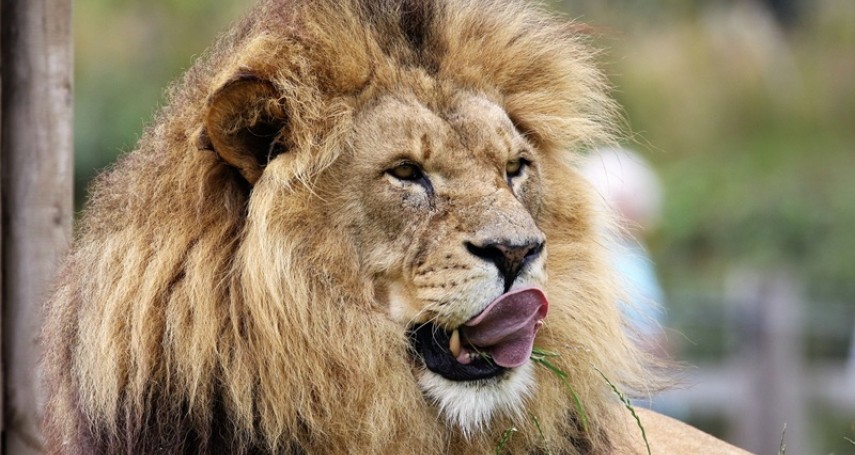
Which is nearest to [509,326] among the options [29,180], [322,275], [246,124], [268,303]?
[322,275]

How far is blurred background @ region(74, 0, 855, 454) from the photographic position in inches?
403

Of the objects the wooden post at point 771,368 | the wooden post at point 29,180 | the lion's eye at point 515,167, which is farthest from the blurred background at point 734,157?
the lion's eye at point 515,167

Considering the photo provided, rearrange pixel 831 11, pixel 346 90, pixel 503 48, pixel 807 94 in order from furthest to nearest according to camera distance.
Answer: pixel 831 11, pixel 807 94, pixel 503 48, pixel 346 90

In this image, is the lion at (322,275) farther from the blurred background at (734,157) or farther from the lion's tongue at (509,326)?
the blurred background at (734,157)

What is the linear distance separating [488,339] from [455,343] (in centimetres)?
8

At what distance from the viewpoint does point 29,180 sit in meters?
4.41

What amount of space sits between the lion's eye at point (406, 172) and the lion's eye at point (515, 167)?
28cm

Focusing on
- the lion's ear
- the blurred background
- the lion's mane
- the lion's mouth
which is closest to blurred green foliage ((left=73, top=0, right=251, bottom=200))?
the blurred background

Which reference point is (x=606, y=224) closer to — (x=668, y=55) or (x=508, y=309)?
(x=508, y=309)

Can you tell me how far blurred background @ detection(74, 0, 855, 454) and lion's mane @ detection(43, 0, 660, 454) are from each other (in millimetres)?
6077

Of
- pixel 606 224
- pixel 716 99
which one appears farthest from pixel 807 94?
pixel 606 224

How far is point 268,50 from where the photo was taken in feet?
11.7

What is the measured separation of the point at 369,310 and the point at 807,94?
17.6m

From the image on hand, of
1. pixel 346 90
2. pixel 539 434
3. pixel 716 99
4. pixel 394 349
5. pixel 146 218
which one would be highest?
pixel 346 90
